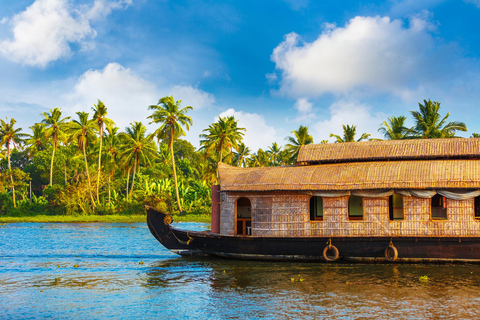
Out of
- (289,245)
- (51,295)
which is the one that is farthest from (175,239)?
(51,295)

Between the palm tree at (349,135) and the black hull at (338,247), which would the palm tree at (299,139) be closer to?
the palm tree at (349,135)

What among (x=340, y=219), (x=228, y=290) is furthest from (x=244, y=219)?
(x=228, y=290)

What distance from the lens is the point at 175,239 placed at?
15.4 meters

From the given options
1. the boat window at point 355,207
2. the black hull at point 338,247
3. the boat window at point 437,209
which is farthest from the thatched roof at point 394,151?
the black hull at point 338,247

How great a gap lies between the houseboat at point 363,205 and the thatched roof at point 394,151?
0.03 m

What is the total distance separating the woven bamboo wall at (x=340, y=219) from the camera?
41.7 feet

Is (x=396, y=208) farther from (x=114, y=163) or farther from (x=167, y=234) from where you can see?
(x=114, y=163)

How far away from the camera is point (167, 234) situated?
1544 centimetres

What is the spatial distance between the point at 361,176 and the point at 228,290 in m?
5.23

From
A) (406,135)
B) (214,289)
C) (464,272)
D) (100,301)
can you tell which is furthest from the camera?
(406,135)

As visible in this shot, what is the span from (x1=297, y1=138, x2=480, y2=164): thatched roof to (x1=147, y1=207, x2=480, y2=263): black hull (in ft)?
7.93

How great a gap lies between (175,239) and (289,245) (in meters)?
4.03

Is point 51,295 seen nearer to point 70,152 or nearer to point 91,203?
point 91,203

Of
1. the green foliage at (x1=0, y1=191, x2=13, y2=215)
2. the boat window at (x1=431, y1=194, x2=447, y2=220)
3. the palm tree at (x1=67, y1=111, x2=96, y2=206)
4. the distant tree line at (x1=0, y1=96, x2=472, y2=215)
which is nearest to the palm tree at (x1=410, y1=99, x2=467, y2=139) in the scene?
the distant tree line at (x1=0, y1=96, x2=472, y2=215)
